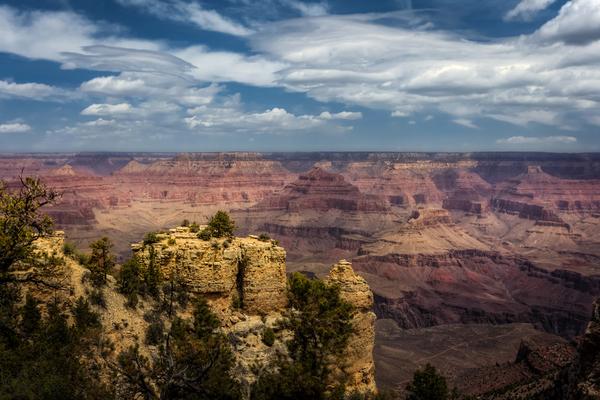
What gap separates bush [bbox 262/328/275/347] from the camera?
28.4 metres

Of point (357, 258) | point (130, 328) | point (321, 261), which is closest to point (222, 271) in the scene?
point (130, 328)

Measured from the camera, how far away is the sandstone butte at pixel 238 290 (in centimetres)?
2612

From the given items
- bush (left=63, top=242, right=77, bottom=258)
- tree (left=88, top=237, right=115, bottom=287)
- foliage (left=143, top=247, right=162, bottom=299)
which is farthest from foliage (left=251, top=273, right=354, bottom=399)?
bush (left=63, top=242, right=77, bottom=258)

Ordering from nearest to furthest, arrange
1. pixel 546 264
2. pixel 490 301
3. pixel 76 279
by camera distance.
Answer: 1. pixel 76 279
2. pixel 490 301
3. pixel 546 264

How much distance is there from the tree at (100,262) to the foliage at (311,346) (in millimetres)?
10184

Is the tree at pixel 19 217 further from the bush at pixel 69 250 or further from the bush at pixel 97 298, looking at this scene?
the bush at pixel 69 250

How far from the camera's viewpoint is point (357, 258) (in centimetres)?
17325

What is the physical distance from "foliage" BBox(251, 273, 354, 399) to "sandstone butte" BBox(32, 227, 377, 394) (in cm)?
88

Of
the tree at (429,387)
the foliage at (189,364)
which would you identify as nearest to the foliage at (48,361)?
the foliage at (189,364)

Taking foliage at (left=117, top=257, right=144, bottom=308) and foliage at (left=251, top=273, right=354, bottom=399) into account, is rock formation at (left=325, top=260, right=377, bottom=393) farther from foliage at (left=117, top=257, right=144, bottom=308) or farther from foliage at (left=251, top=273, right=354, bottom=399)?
foliage at (left=117, top=257, right=144, bottom=308)

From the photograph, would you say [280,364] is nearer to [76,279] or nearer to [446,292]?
[76,279]

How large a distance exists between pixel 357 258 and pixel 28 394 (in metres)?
159

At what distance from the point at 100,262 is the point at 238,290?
27.1ft

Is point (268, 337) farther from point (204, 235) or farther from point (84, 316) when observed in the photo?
point (84, 316)
